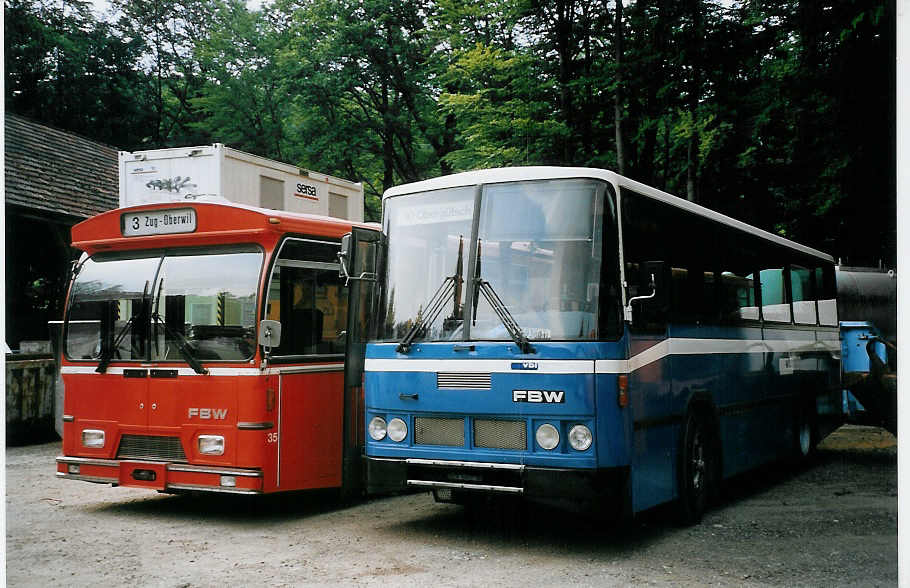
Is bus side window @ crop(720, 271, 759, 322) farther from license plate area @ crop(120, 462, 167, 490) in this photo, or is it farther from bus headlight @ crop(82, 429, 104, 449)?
bus headlight @ crop(82, 429, 104, 449)

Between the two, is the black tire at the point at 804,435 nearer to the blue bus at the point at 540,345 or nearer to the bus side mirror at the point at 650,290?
the blue bus at the point at 540,345

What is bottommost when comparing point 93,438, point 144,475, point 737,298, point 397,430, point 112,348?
point 144,475

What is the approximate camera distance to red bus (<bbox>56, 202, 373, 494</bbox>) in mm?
8539

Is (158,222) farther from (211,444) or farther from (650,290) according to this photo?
(650,290)

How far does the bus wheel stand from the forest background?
90.1 inches

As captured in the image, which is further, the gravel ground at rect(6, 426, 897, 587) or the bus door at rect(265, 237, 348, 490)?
the bus door at rect(265, 237, 348, 490)

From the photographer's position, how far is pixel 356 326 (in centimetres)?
883

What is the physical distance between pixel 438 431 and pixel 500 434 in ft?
1.86

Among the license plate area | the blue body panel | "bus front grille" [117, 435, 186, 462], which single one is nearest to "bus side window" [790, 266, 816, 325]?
the blue body panel

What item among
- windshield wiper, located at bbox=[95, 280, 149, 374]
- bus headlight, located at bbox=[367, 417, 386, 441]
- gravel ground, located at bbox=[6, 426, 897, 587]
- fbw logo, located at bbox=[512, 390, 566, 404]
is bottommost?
gravel ground, located at bbox=[6, 426, 897, 587]

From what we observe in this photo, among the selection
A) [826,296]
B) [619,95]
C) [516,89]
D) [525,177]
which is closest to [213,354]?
[525,177]

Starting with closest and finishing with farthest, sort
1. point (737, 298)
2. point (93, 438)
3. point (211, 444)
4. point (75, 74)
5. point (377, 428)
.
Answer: point (377, 428) < point (211, 444) < point (93, 438) < point (737, 298) < point (75, 74)

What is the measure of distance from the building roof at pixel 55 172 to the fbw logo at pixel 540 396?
40.6ft
